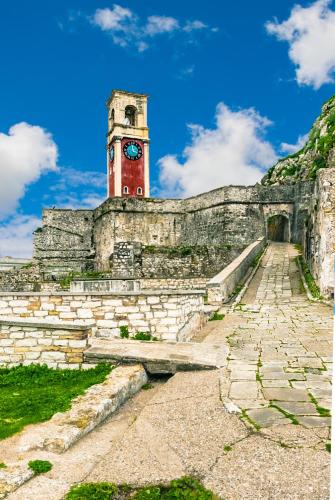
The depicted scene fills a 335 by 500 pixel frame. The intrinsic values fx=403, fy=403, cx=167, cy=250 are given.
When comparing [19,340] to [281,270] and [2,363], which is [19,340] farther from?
[281,270]

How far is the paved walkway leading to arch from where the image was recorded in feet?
9.32

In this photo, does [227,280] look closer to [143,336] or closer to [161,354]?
→ [143,336]

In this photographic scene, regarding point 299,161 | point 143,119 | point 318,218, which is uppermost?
point 143,119

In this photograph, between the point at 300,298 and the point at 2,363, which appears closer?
the point at 2,363

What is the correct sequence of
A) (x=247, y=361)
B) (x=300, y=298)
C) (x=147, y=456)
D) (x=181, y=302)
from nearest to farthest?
(x=147, y=456) → (x=247, y=361) → (x=181, y=302) → (x=300, y=298)

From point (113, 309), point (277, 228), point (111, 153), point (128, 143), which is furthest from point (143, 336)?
point (111, 153)

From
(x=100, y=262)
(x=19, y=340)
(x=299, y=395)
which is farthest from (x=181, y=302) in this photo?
(x=100, y=262)

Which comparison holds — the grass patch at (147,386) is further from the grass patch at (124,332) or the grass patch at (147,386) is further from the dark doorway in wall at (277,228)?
the dark doorway in wall at (277,228)

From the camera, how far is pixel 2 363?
6203 mm

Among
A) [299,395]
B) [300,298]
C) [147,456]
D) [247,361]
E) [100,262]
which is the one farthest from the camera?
[100,262]

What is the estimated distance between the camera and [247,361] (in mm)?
5949

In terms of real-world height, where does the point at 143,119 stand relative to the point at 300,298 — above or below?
above

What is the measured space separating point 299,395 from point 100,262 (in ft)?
95.6

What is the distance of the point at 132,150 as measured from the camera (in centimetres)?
4144
